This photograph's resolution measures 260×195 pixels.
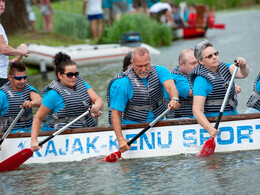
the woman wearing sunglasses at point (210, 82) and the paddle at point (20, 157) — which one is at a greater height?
the woman wearing sunglasses at point (210, 82)

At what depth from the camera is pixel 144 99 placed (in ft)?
20.0

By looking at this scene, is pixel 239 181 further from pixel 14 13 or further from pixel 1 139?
pixel 14 13

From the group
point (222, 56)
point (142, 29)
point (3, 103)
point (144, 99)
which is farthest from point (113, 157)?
point (142, 29)

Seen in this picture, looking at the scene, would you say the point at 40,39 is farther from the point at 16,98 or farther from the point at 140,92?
the point at 140,92

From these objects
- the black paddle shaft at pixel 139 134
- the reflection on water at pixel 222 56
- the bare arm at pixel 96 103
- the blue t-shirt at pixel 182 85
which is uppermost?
the blue t-shirt at pixel 182 85

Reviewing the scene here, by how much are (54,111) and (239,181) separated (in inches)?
89.8

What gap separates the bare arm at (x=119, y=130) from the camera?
5.96 meters

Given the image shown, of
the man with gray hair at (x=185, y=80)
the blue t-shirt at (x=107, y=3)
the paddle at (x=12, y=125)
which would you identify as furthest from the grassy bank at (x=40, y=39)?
the man with gray hair at (x=185, y=80)

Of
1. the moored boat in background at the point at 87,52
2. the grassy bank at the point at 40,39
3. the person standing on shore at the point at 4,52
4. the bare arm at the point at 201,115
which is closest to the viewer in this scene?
the bare arm at the point at 201,115

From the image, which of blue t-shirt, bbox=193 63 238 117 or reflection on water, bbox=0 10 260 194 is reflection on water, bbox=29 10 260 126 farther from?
blue t-shirt, bbox=193 63 238 117

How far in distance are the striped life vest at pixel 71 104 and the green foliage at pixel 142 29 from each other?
9.85m

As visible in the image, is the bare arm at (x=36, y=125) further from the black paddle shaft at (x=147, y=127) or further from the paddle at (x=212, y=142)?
the paddle at (x=212, y=142)

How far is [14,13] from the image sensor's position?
16.4 m

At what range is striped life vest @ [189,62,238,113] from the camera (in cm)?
599
